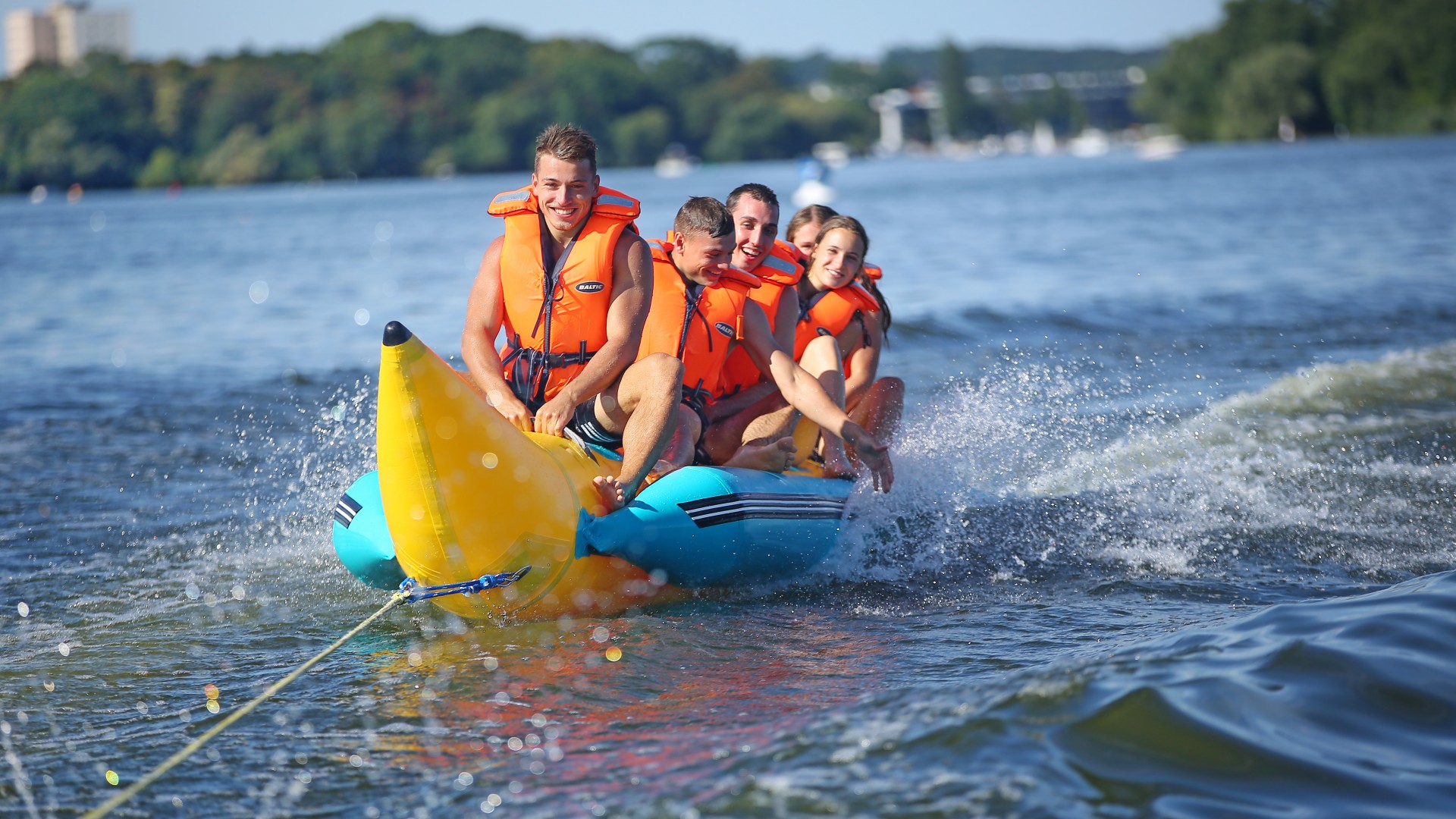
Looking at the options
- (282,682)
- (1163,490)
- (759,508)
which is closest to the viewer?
(282,682)

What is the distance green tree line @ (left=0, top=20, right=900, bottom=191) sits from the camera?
164 feet

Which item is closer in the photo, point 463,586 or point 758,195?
point 463,586

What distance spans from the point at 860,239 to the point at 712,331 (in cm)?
94

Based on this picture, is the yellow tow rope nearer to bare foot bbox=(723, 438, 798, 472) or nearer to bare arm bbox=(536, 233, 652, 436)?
bare arm bbox=(536, 233, 652, 436)

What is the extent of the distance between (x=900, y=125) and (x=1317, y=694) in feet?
436

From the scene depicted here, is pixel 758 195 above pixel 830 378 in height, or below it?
above

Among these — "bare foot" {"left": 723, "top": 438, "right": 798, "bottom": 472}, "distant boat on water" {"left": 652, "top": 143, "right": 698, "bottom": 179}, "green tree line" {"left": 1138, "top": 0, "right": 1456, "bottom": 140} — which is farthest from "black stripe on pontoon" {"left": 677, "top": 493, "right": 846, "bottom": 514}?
"distant boat on water" {"left": 652, "top": 143, "right": 698, "bottom": 179}

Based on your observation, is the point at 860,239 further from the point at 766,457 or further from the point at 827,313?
the point at 766,457

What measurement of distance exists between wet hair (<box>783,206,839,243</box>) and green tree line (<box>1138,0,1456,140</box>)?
65171 mm

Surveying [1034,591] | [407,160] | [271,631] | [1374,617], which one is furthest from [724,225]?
[407,160]

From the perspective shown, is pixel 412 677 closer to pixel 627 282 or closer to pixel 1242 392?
pixel 627 282

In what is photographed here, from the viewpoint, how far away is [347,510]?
4.08 metres

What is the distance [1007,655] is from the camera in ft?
12.1

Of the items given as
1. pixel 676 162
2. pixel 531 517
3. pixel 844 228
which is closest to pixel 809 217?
pixel 844 228
